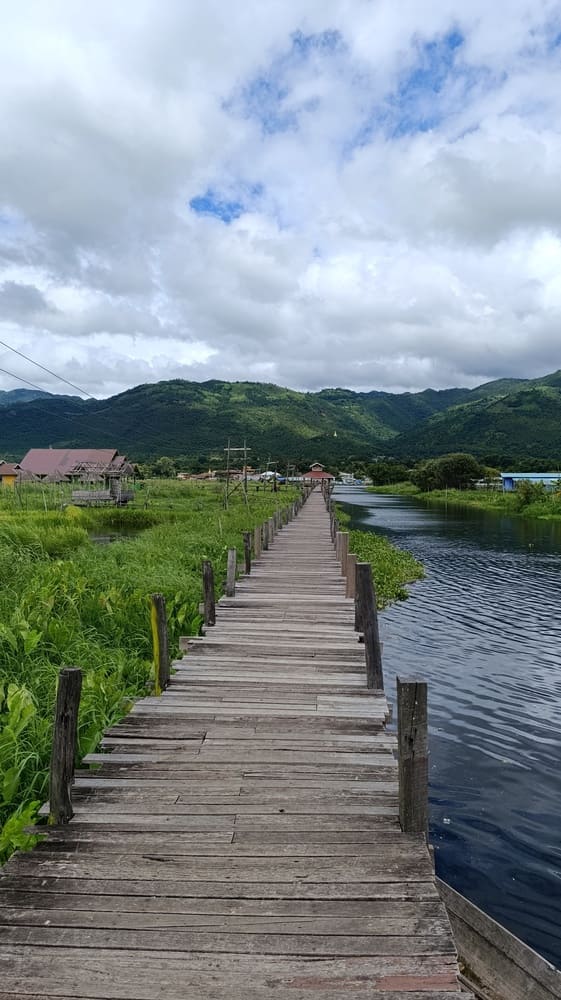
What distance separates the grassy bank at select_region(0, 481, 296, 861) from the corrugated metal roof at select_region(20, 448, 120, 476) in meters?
55.8

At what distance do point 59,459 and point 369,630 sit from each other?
248 feet

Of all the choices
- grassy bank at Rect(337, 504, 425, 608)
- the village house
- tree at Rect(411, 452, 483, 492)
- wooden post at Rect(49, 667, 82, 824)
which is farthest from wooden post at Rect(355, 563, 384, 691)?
tree at Rect(411, 452, 483, 492)

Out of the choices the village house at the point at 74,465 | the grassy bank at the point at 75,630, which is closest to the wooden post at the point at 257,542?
the grassy bank at the point at 75,630

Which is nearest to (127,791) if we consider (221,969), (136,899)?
(136,899)

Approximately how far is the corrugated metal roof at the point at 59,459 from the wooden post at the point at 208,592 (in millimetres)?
66413

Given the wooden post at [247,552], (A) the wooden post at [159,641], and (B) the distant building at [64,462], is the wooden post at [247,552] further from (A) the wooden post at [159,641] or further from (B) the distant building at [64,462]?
(B) the distant building at [64,462]

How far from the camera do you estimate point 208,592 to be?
948 cm

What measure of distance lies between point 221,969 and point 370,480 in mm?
141859

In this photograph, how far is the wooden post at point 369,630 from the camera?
6883 mm

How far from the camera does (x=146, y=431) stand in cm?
16988

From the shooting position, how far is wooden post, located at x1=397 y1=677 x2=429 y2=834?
13.0ft

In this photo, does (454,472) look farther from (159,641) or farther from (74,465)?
(159,641)

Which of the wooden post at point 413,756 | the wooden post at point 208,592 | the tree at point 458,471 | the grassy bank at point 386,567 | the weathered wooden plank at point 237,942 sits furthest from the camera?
the tree at point 458,471

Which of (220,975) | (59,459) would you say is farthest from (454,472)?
(220,975)
